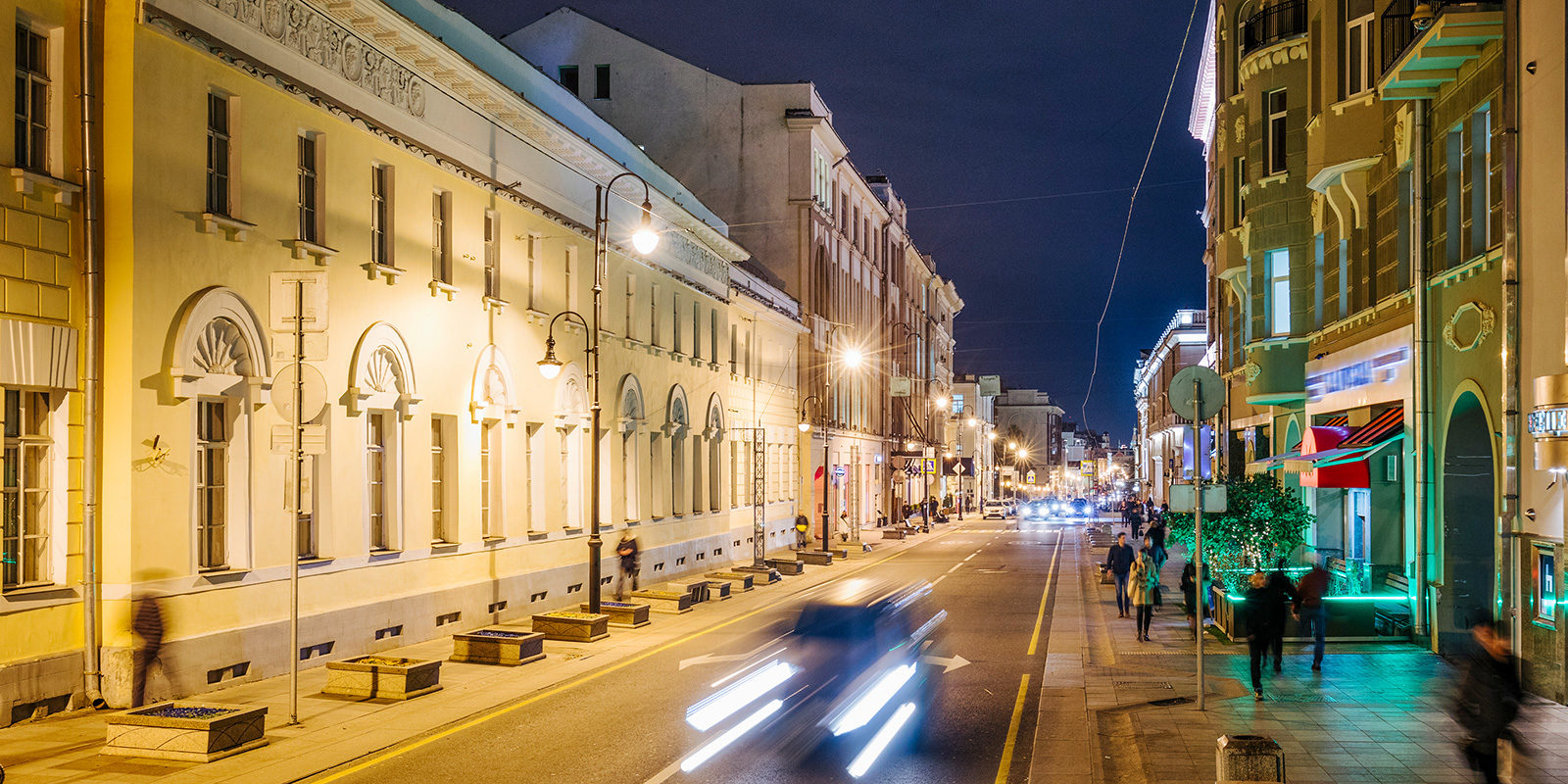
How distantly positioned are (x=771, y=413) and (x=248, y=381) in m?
32.3

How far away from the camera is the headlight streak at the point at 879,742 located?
11.4 m

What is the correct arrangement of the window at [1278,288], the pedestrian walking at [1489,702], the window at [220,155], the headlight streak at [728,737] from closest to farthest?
the pedestrian walking at [1489,702] → the headlight streak at [728,737] → the window at [220,155] → the window at [1278,288]

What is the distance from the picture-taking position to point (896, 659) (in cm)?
1872

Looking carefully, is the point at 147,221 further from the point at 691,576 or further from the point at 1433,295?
the point at 691,576

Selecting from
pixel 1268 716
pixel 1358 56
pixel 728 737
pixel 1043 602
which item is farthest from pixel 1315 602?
pixel 1043 602

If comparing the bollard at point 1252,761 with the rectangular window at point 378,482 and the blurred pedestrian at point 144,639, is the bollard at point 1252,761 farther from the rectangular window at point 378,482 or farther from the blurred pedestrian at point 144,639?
the rectangular window at point 378,482

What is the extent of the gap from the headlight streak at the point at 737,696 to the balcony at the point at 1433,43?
12.0 m

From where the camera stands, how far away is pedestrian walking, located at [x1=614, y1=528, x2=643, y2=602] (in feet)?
91.0

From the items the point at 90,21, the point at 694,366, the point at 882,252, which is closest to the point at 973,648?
the point at 90,21

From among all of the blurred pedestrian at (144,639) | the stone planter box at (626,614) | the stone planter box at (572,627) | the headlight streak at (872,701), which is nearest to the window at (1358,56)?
the headlight streak at (872,701)

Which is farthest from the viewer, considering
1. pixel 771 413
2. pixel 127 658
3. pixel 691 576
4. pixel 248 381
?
pixel 771 413

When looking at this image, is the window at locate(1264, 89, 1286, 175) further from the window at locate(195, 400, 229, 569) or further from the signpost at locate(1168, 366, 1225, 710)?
the window at locate(195, 400, 229, 569)

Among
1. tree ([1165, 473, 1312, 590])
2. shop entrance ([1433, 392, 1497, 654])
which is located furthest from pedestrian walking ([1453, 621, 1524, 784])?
tree ([1165, 473, 1312, 590])

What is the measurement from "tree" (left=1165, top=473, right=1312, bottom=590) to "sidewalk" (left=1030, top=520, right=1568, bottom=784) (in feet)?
5.19
